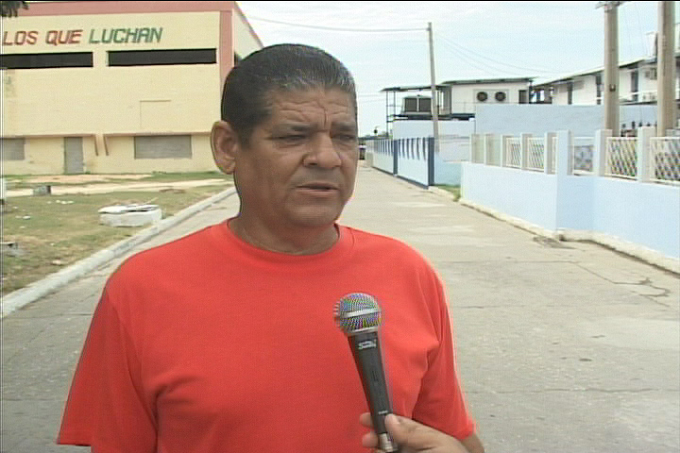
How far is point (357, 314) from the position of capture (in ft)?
5.27

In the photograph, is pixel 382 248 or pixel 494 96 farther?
pixel 494 96

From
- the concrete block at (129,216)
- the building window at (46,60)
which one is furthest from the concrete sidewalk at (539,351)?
the building window at (46,60)

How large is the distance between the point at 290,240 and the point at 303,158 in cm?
19

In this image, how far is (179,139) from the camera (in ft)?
150

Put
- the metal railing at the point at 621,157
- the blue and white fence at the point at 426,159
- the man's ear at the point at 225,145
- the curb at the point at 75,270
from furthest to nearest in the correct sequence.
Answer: the blue and white fence at the point at 426,159, the metal railing at the point at 621,157, the curb at the point at 75,270, the man's ear at the point at 225,145

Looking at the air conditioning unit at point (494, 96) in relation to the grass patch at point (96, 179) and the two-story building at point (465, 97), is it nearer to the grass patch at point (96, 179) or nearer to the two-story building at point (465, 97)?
the two-story building at point (465, 97)

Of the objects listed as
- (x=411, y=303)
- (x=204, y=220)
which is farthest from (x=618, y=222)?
(x=411, y=303)

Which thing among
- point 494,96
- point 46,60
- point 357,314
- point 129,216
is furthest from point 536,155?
point 494,96

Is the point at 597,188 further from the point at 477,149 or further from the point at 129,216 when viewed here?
the point at 477,149

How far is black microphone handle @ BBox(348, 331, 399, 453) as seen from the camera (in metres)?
1.55

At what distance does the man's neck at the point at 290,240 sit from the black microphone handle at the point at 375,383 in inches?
16.7

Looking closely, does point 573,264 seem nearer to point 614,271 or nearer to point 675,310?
point 614,271

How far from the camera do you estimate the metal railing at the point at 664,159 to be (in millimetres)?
11648

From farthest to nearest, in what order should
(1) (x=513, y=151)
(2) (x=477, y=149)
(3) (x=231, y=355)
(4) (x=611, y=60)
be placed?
(2) (x=477, y=149)
(4) (x=611, y=60)
(1) (x=513, y=151)
(3) (x=231, y=355)
